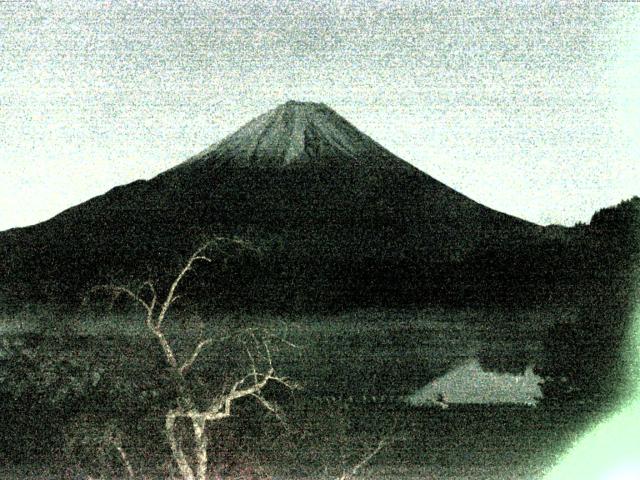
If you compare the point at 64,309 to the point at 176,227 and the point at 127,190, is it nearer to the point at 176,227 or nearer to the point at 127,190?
the point at 176,227

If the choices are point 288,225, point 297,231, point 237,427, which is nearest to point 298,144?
point 288,225

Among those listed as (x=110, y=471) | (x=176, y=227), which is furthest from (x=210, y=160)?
(x=110, y=471)

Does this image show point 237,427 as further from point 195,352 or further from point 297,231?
point 297,231

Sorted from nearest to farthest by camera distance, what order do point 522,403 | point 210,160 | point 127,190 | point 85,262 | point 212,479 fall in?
1. point 212,479
2. point 522,403
3. point 85,262
4. point 127,190
5. point 210,160

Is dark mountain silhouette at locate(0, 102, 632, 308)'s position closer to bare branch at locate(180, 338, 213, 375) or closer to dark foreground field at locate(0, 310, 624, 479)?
dark foreground field at locate(0, 310, 624, 479)

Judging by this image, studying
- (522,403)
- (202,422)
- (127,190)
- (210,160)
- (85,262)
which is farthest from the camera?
(210,160)

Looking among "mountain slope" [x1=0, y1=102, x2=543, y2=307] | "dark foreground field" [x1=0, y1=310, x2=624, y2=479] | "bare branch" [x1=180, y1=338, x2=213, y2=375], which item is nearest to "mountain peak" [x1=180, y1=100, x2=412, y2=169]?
Answer: "mountain slope" [x1=0, y1=102, x2=543, y2=307]

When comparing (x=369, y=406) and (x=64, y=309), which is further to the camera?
(x=64, y=309)
